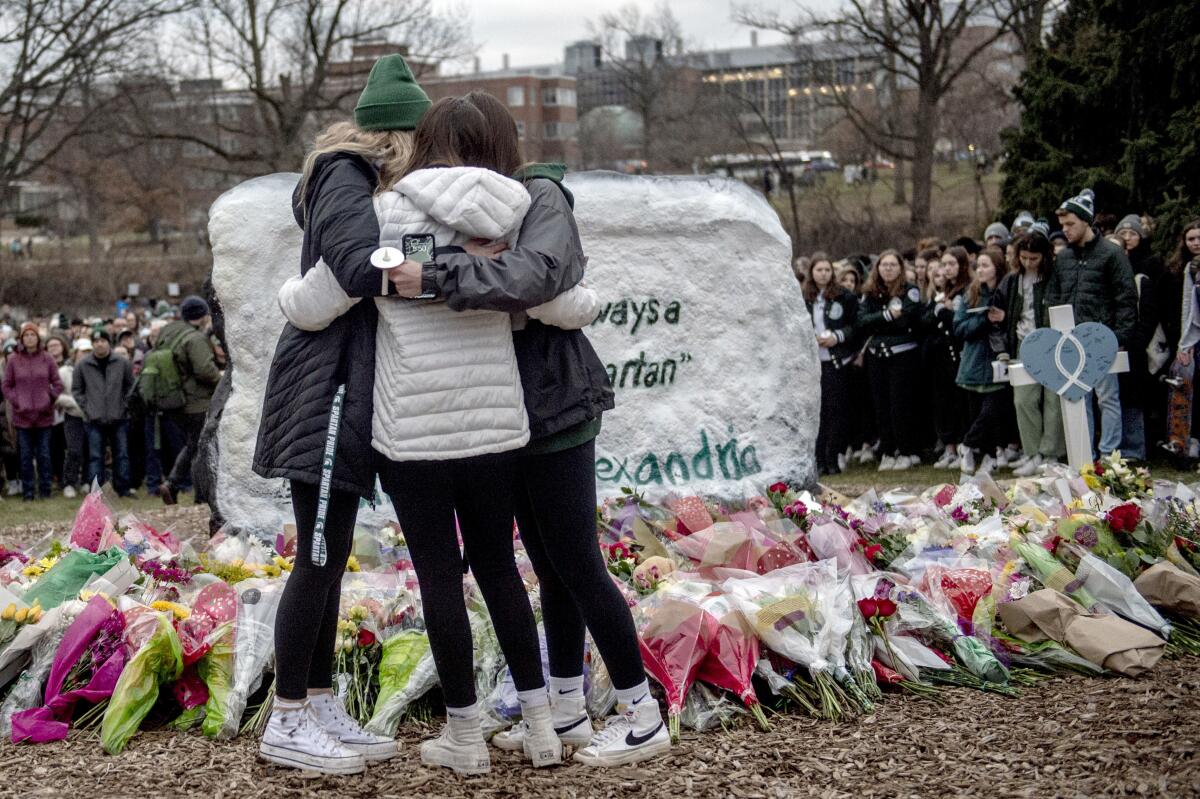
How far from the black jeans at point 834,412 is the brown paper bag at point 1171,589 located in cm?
532

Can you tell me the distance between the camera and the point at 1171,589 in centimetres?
446

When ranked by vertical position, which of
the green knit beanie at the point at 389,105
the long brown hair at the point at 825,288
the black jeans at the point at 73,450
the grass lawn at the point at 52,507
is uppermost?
the green knit beanie at the point at 389,105

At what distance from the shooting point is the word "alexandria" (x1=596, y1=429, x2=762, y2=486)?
6570 millimetres

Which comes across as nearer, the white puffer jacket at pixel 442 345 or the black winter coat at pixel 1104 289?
the white puffer jacket at pixel 442 345

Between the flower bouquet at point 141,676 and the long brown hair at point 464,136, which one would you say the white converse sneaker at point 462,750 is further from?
the long brown hair at point 464,136

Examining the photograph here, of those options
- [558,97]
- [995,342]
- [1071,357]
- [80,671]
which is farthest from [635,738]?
[558,97]

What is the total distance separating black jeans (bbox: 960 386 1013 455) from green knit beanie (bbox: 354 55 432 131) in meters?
6.30

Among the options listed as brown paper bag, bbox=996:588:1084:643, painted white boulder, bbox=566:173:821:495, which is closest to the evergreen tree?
painted white boulder, bbox=566:173:821:495

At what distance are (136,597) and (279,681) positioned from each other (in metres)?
1.25

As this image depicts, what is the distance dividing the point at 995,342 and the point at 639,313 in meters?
3.20

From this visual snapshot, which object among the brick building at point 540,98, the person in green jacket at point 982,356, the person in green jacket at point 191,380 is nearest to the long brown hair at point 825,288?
the person in green jacket at point 982,356

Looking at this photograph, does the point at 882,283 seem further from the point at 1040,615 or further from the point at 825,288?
the point at 1040,615

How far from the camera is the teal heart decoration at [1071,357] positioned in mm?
6605

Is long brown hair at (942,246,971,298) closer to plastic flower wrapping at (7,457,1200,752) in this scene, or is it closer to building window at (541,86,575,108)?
plastic flower wrapping at (7,457,1200,752)
